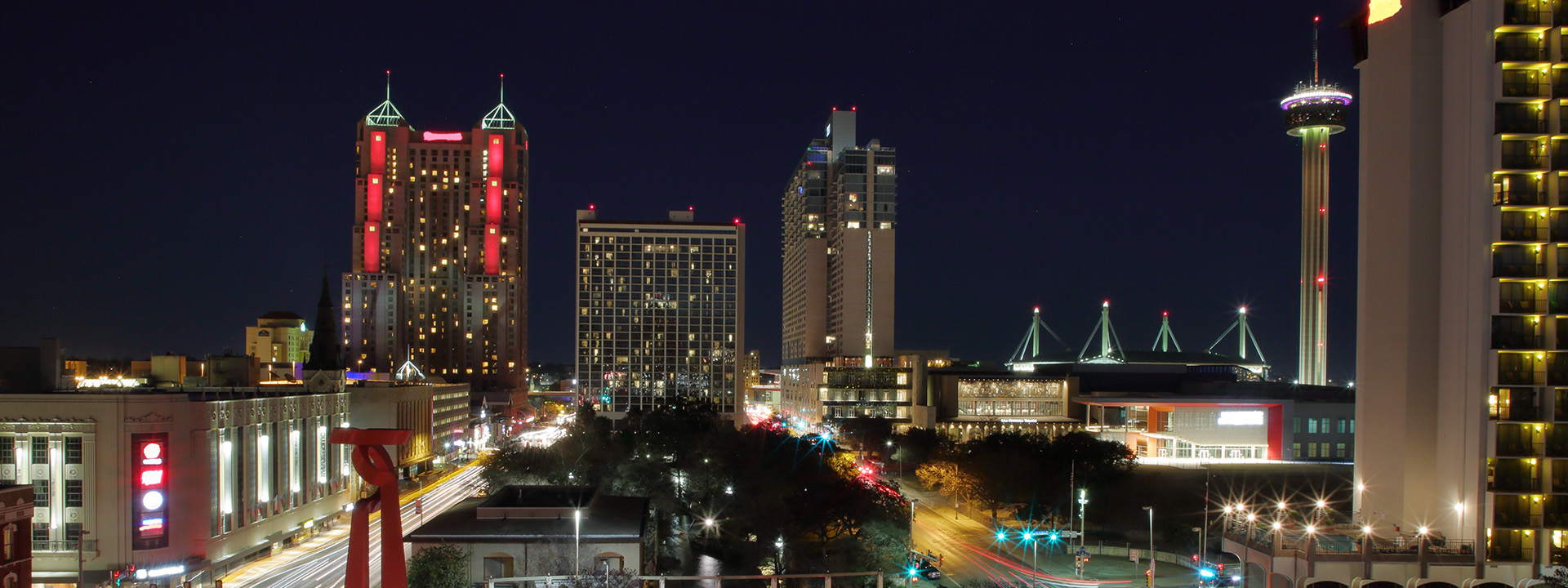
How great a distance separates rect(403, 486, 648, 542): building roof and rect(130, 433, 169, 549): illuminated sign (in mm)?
17591

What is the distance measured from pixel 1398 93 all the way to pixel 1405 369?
1119cm

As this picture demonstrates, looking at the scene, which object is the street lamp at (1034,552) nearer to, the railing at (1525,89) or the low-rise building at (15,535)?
the railing at (1525,89)

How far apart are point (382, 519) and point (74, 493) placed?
34913 millimetres

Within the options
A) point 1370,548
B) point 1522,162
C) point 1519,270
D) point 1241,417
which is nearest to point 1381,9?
point 1522,162

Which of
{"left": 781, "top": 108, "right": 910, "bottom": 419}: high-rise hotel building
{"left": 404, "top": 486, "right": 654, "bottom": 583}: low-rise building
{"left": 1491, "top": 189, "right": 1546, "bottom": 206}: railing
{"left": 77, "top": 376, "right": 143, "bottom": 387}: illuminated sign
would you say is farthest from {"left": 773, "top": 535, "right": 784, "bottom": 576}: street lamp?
{"left": 781, "top": 108, "right": 910, "bottom": 419}: high-rise hotel building

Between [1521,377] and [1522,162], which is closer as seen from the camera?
[1521,377]

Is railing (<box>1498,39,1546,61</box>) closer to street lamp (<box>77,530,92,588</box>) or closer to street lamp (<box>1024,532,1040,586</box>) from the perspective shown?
street lamp (<box>1024,532,1040,586</box>)

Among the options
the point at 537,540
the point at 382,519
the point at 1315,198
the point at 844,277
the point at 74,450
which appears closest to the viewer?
the point at 382,519

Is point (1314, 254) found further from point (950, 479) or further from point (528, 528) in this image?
point (528, 528)

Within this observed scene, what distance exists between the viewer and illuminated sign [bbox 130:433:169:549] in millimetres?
44812

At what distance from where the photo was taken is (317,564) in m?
48.8

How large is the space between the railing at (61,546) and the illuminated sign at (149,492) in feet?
5.12

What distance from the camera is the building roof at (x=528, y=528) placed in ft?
107

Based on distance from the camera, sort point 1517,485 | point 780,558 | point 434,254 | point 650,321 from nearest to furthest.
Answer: point 1517,485 < point 780,558 < point 650,321 < point 434,254
